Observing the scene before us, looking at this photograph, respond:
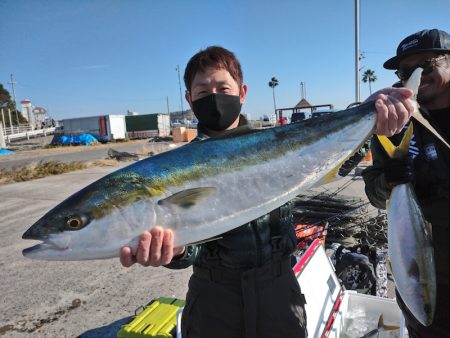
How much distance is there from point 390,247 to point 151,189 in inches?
60.0

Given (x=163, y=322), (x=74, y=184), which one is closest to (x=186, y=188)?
(x=163, y=322)

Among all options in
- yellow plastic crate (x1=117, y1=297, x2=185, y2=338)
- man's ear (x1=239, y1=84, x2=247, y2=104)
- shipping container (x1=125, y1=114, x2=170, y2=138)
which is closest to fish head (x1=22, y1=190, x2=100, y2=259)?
man's ear (x1=239, y1=84, x2=247, y2=104)

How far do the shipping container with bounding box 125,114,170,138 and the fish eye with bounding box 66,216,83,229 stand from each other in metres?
56.2

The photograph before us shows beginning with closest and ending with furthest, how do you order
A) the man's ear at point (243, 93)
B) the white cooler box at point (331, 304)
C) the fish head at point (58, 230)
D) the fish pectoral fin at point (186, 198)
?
the fish head at point (58, 230) → the fish pectoral fin at point (186, 198) → the man's ear at point (243, 93) → the white cooler box at point (331, 304)

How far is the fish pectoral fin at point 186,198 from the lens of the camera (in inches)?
66.5

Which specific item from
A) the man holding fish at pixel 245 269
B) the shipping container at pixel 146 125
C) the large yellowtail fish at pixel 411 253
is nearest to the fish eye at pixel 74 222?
the man holding fish at pixel 245 269

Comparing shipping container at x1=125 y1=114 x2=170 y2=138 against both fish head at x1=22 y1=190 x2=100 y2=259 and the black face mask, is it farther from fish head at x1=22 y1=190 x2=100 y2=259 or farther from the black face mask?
fish head at x1=22 y1=190 x2=100 y2=259

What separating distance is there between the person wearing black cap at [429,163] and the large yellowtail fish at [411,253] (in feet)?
0.45

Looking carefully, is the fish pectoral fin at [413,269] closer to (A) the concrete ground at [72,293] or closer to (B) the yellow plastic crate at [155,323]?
(B) the yellow plastic crate at [155,323]

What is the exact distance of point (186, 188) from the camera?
1.74 meters

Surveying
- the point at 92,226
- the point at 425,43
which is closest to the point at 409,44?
the point at 425,43

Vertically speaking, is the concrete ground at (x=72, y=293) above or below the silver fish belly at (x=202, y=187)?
below

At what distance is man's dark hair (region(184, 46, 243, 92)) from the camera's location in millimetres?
2322

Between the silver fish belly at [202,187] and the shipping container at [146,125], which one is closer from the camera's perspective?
the silver fish belly at [202,187]
